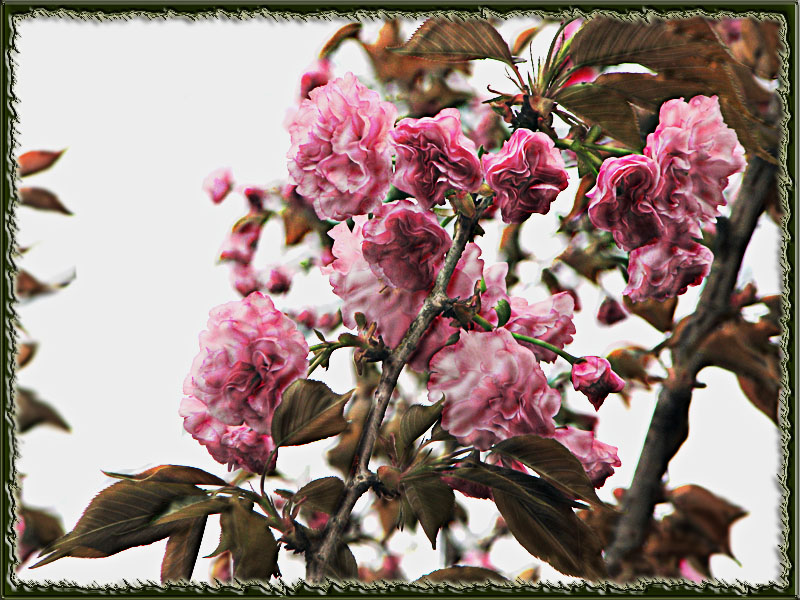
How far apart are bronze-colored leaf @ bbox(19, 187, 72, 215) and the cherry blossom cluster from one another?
499 mm

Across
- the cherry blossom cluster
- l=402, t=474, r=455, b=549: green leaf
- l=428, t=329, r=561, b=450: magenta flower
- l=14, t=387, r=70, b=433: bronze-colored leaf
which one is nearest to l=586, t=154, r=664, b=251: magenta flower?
the cherry blossom cluster

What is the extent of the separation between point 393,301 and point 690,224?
0.77ft

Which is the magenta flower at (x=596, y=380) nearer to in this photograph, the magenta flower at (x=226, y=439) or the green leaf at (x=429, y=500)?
the green leaf at (x=429, y=500)

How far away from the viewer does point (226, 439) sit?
55 centimetres

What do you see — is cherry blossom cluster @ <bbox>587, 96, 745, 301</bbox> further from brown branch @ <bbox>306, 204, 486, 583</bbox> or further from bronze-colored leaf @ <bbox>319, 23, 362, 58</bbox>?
bronze-colored leaf @ <bbox>319, 23, 362, 58</bbox>

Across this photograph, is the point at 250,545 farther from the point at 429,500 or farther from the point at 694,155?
the point at 694,155

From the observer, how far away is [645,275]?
21.8 inches

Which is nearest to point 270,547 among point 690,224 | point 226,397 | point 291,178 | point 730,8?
point 226,397

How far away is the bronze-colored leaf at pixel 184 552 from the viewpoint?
0.53m

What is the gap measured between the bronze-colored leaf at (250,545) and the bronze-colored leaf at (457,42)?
370 mm

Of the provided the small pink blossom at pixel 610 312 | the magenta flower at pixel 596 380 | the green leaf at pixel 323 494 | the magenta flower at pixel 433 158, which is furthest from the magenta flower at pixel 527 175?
the small pink blossom at pixel 610 312

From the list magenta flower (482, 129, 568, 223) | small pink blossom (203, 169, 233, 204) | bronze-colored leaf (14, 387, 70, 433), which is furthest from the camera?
small pink blossom (203, 169, 233, 204)

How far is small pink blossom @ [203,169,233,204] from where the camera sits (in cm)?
75

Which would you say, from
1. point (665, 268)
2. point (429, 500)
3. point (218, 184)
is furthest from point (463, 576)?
point (218, 184)
